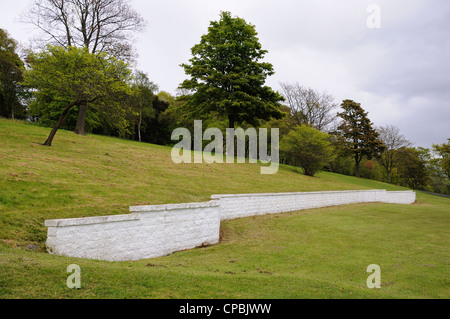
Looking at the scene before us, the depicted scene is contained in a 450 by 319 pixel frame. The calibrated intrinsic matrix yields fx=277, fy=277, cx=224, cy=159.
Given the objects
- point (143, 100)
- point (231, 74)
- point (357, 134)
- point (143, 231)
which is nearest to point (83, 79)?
point (143, 231)

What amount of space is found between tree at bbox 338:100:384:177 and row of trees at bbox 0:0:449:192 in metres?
0.16

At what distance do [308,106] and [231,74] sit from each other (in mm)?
20615

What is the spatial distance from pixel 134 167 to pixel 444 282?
13.0m

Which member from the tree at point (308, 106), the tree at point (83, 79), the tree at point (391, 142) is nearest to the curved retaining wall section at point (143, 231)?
the tree at point (83, 79)

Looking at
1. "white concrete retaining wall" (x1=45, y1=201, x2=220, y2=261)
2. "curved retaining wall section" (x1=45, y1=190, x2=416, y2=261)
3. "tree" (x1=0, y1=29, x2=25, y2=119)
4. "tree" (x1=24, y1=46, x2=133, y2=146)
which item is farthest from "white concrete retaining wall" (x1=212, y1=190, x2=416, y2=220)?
"tree" (x1=0, y1=29, x2=25, y2=119)

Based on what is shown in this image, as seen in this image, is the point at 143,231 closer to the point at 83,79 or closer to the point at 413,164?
the point at 83,79

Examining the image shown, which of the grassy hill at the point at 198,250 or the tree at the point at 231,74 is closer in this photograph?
the grassy hill at the point at 198,250

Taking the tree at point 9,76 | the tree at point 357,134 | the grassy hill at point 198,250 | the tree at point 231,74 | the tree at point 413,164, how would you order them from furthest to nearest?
the tree at point 413,164
the tree at point 357,134
the tree at point 9,76
the tree at point 231,74
the grassy hill at point 198,250

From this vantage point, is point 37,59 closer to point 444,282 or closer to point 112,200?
point 112,200

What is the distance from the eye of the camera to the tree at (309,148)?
27.7 meters

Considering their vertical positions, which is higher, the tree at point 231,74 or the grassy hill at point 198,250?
the tree at point 231,74

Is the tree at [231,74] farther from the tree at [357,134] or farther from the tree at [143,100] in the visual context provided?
the tree at [357,134]

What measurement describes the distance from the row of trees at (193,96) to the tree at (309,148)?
99mm

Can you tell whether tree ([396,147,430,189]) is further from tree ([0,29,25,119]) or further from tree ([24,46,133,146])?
tree ([0,29,25,119])
